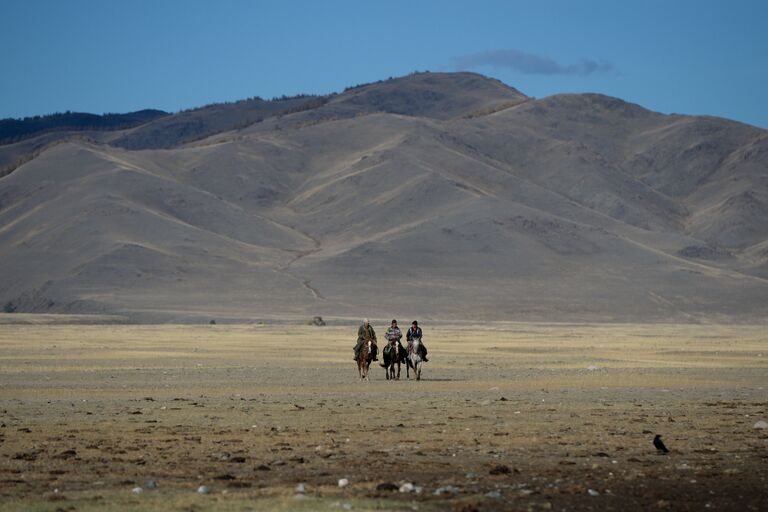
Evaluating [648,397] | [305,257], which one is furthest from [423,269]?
[648,397]

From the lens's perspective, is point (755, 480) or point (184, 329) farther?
point (184, 329)

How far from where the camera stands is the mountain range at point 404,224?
11181cm

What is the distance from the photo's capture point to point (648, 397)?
2716 cm

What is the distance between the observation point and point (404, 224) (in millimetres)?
140250

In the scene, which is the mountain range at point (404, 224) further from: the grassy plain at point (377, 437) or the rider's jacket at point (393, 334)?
the grassy plain at point (377, 437)

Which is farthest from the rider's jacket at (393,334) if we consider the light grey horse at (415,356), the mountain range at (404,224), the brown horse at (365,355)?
the mountain range at (404,224)

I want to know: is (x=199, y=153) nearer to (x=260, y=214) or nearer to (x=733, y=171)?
(x=260, y=214)

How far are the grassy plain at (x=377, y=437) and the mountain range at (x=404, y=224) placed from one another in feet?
199

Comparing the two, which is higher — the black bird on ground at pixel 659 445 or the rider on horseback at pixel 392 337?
the rider on horseback at pixel 392 337

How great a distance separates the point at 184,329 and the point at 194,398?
50.6 m

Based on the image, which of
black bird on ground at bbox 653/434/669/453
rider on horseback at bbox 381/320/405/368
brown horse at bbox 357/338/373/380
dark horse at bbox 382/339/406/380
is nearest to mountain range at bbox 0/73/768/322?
dark horse at bbox 382/339/406/380

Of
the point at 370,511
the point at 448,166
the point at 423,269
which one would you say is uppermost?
the point at 448,166

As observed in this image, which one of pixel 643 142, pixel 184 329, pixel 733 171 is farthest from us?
pixel 643 142

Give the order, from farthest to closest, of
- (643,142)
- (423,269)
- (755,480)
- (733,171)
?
(643,142)
(733,171)
(423,269)
(755,480)
